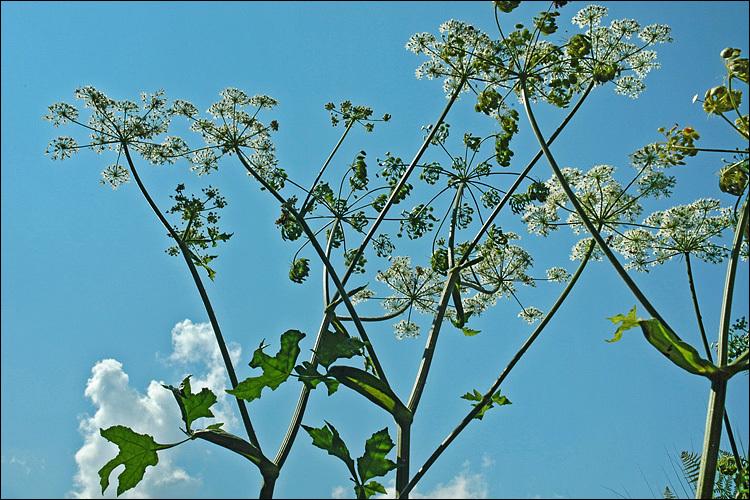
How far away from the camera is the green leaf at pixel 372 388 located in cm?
284

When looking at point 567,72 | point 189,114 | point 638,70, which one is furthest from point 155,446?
point 638,70

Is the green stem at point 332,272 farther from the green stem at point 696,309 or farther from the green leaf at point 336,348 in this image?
the green stem at point 696,309

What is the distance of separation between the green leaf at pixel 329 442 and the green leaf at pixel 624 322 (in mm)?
1309

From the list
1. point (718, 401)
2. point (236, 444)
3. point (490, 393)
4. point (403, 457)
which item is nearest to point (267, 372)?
point (236, 444)

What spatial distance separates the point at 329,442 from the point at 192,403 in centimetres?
69

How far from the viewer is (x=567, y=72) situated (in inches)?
150

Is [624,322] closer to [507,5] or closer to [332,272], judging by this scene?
[332,272]

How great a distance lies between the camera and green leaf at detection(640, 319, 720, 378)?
2.39 metres

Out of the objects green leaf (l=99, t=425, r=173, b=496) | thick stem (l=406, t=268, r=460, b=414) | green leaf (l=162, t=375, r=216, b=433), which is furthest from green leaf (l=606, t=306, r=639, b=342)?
green leaf (l=99, t=425, r=173, b=496)

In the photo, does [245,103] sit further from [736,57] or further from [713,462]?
[713,462]

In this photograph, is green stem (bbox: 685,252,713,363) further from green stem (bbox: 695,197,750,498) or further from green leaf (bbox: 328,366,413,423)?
green leaf (bbox: 328,366,413,423)

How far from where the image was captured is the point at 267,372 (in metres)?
2.70

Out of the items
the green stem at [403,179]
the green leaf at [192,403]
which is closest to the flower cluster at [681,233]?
the green stem at [403,179]

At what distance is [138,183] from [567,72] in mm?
2764
